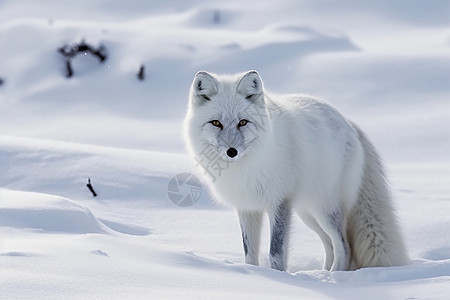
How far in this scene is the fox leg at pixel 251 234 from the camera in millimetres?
3814

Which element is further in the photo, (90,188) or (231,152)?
(90,188)

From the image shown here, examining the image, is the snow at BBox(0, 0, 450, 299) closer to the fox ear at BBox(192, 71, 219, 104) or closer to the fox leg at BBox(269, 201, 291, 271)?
the fox leg at BBox(269, 201, 291, 271)

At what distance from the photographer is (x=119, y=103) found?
11.0 m

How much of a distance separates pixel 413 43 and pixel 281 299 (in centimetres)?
1054

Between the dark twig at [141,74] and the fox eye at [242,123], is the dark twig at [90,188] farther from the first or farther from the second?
the dark twig at [141,74]

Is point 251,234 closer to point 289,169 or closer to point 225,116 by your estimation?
point 289,169

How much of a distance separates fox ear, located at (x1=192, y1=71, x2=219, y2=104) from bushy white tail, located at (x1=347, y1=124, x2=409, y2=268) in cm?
108

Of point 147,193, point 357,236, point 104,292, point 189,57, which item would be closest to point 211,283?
point 104,292

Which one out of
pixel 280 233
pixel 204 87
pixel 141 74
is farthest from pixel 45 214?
pixel 141 74

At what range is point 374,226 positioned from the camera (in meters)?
3.88

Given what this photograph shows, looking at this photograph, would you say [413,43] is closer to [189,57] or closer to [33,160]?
[189,57]

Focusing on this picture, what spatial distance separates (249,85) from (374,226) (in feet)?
3.67

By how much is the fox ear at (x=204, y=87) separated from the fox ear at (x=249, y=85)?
13 centimetres

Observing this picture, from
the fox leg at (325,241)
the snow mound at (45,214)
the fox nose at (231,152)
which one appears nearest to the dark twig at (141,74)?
the snow mound at (45,214)
